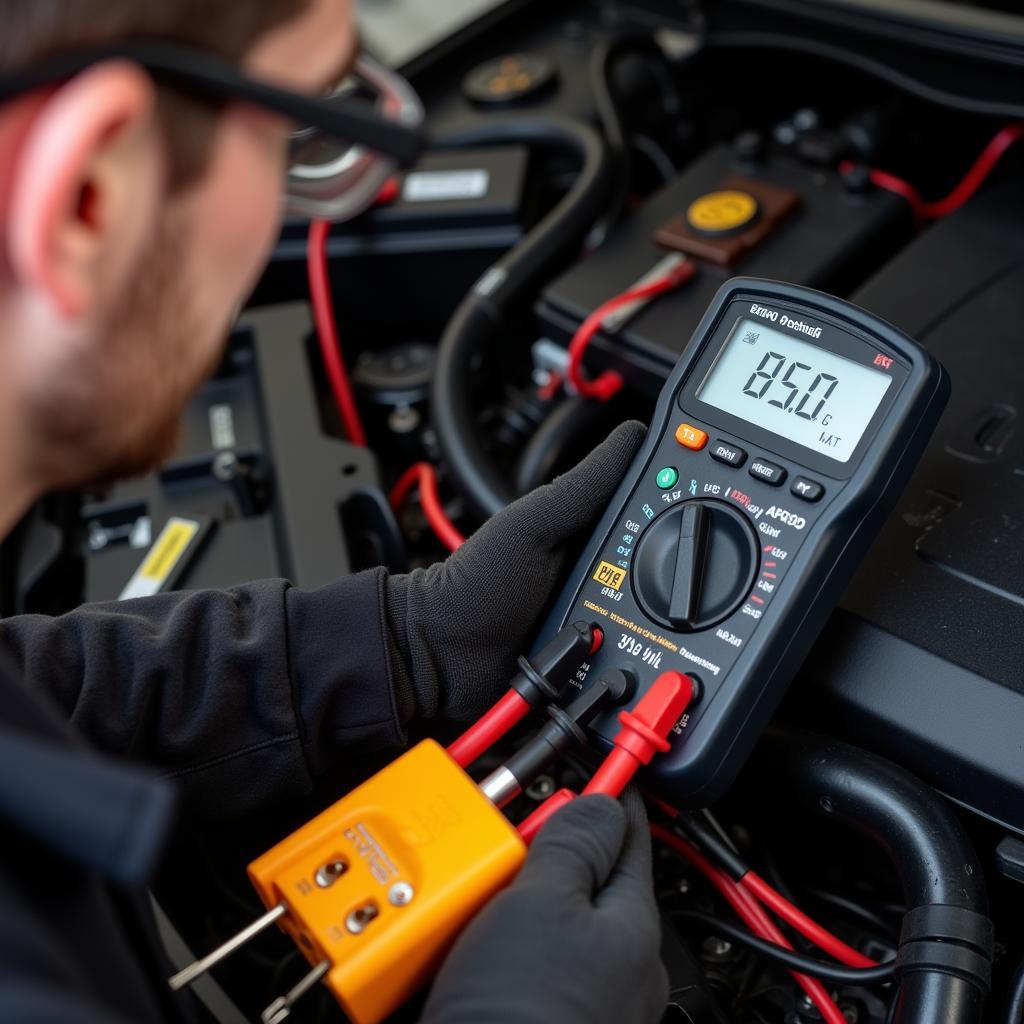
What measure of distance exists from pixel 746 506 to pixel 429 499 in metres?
0.30

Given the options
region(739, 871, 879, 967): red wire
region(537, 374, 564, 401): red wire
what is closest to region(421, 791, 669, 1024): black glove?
region(739, 871, 879, 967): red wire

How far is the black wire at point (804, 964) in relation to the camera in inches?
24.3

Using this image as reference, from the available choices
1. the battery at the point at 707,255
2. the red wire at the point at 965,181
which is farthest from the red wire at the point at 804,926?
the red wire at the point at 965,181

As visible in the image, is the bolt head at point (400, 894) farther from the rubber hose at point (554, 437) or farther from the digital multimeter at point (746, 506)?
the rubber hose at point (554, 437)

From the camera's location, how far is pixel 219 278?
53 cm

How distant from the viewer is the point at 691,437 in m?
0.71

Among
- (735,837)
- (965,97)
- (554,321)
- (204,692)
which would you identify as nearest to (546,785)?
(735,837)

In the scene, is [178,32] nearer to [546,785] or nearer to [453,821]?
[453,821]

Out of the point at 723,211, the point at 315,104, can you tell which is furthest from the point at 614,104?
the point at 315,104

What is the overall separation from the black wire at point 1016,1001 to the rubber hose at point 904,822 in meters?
0.05

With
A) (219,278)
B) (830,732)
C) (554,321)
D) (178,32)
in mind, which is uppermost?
(178,32)

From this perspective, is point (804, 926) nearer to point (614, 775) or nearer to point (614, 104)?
point (614, 775)

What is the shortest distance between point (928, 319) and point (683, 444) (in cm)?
24

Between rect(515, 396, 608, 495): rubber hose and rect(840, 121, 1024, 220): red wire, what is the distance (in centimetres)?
30
